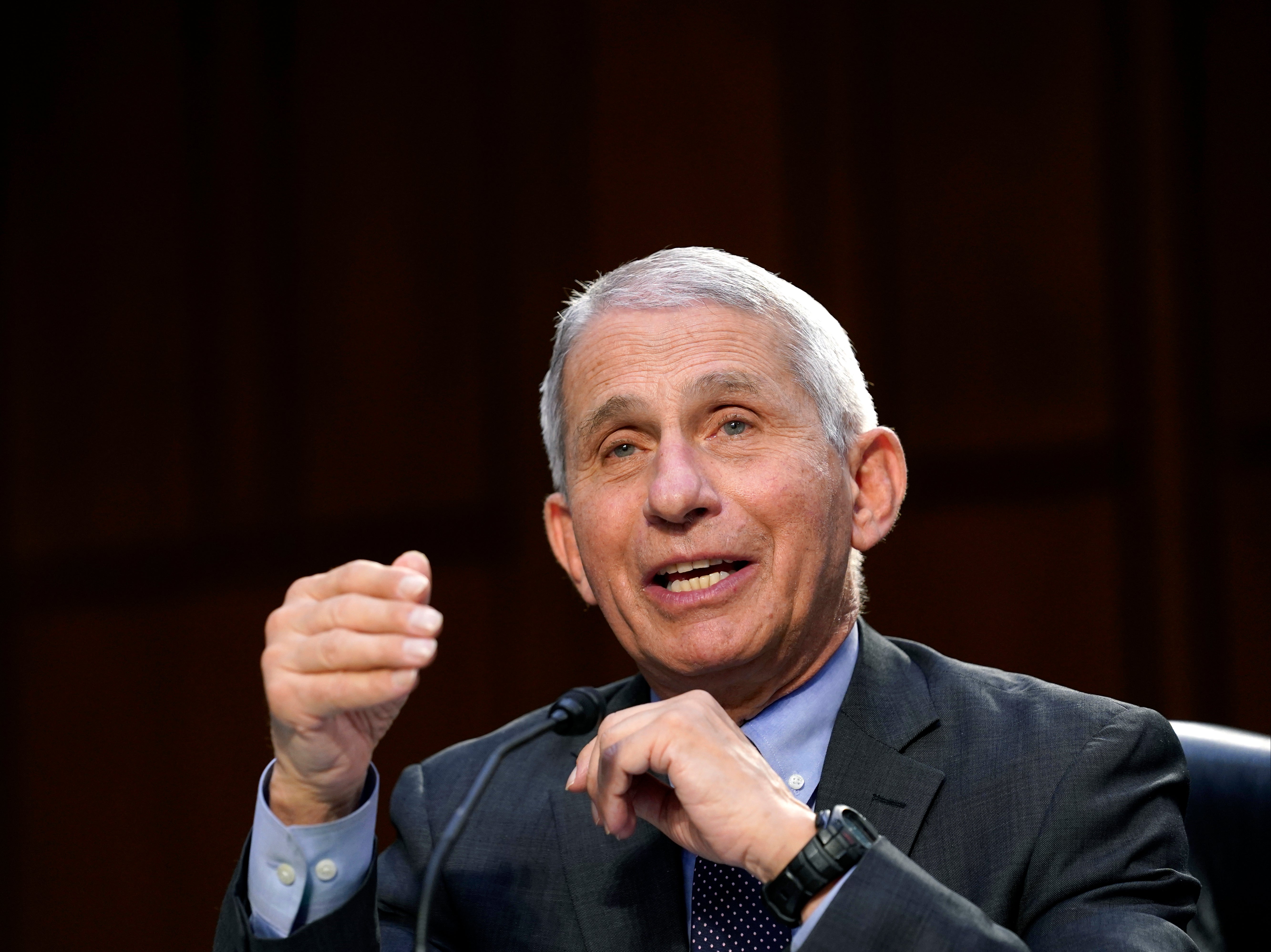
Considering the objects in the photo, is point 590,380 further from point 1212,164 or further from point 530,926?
point 1212,164

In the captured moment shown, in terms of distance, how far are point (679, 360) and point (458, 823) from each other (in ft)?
2.36

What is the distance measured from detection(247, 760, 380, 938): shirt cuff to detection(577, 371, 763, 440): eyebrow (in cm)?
59

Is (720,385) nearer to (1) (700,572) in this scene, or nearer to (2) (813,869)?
(1) (700,572)

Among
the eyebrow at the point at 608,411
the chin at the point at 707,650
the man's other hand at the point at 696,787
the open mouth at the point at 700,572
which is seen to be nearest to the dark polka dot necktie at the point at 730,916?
the man's other hand at the point at 696,787

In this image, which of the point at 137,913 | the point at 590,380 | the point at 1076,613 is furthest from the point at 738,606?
the point at 137,913

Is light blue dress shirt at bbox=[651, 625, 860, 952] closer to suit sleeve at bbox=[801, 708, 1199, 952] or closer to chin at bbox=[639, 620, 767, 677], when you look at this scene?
chin at bbox=[639, 620, 767, 677]

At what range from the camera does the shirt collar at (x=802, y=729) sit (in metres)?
1.66

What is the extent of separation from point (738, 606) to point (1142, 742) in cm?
52

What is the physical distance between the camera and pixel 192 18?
3566mm

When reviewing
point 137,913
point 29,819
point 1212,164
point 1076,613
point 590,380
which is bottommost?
point 137,913

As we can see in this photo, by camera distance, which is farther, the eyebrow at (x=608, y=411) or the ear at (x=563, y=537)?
the ear at (x=563, y=537)

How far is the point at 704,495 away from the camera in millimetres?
1601

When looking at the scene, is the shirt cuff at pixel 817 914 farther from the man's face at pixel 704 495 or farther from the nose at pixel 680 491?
the nose at pixel 680 491

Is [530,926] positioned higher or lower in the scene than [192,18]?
lower
